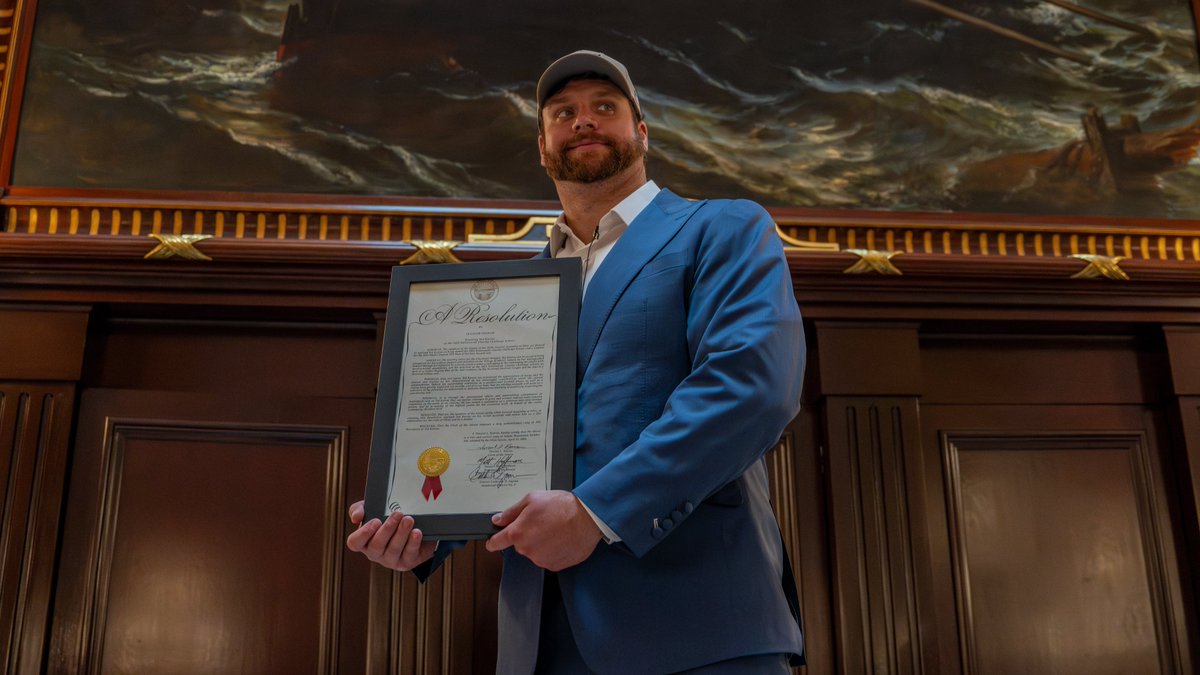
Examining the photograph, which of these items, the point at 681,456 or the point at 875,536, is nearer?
the point at 681,456

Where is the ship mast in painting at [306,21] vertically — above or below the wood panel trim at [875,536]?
above

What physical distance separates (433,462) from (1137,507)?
245cm

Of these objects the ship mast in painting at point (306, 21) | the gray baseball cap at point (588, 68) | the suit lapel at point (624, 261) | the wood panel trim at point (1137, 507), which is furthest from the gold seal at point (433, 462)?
the ship mast in painting at point (306, 21)

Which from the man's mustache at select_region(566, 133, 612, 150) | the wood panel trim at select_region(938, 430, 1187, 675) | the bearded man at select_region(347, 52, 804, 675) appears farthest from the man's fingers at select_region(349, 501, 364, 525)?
the wood panel trim at select_region(938, 430, 1187, 675)

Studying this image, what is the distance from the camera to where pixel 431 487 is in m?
1.51

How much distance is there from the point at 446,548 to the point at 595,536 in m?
0.35

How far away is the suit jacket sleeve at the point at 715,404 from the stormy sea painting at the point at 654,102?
1.84 m

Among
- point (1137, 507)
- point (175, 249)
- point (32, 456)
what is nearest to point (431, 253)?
point (175, 249)

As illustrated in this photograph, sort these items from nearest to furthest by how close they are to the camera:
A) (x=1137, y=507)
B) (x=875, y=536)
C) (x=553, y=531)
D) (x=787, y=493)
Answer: (x=553, y=531)
(x=875, y=536)
(x=787, y=493)
(x=1137, y=507)

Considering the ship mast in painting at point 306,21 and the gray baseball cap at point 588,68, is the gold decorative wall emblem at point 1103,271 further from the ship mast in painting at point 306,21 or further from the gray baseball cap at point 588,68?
the ship mast in painting at point 306,21

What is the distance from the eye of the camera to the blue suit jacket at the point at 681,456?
4.41 ft

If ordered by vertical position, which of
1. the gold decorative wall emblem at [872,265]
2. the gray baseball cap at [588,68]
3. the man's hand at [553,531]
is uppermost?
the gold decorative wall emblem at [872,265]

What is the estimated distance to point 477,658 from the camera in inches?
110

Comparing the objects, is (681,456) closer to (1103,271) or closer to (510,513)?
(510,513)
